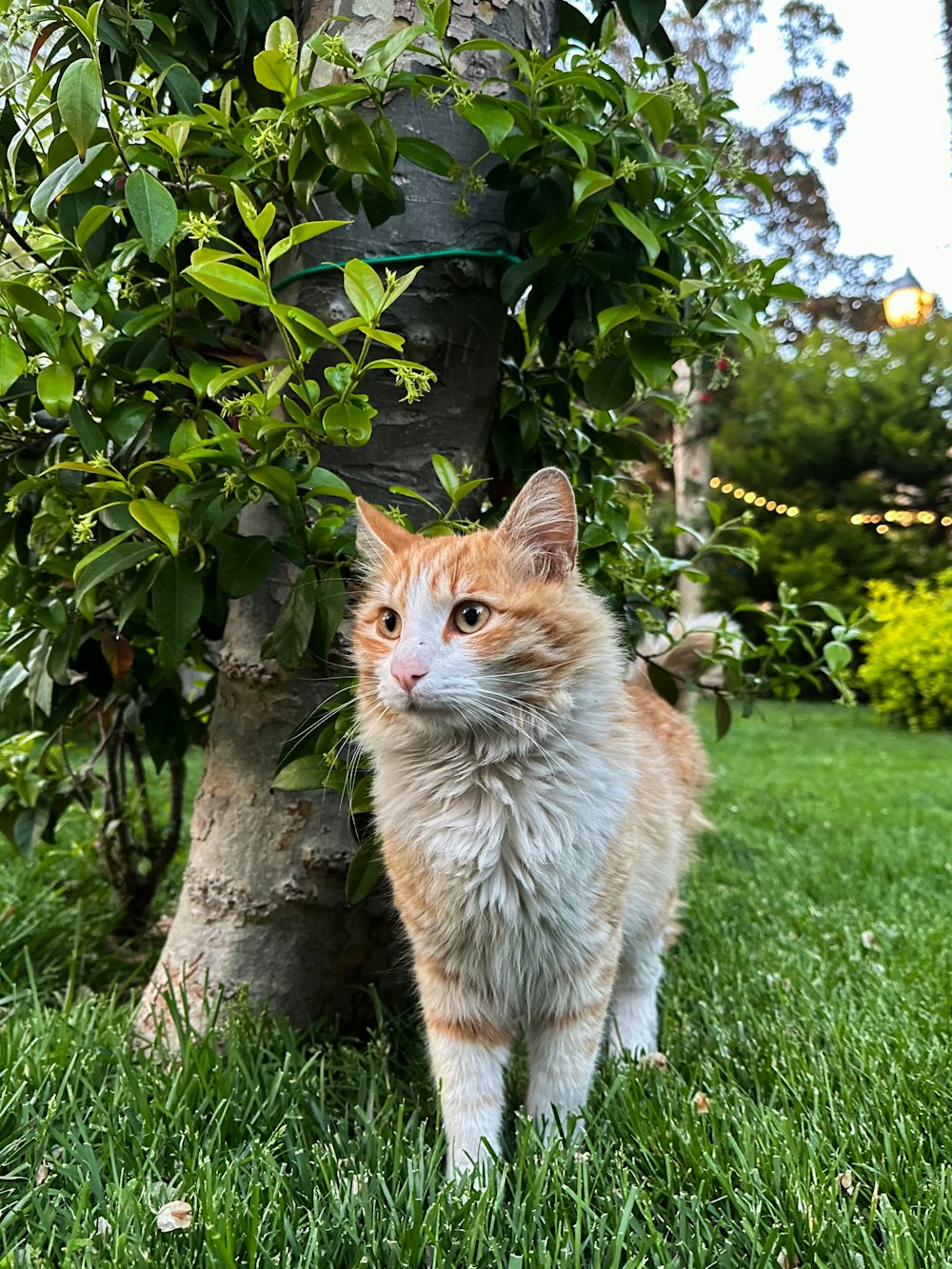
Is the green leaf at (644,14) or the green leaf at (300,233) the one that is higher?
the green leaf at (644,14)

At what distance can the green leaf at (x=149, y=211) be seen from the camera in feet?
4.37

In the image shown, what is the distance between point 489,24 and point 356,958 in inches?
84.6

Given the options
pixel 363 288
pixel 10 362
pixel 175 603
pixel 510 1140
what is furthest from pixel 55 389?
pixel 510 1140

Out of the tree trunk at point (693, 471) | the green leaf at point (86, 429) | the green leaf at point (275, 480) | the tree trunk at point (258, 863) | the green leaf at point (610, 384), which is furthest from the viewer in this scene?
the tree trunk at point (693, 471)

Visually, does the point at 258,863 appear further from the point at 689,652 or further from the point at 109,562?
the point at 689,652

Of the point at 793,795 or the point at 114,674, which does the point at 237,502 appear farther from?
the point at 793,795

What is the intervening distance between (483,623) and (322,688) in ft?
1.97

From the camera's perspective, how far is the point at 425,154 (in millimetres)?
1593

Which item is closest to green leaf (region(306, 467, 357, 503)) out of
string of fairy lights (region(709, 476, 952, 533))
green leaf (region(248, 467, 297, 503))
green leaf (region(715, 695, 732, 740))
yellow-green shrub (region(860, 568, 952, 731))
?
green leaf (region(248, 467, 297, 503))

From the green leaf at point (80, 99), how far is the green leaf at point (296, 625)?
768 millimetres

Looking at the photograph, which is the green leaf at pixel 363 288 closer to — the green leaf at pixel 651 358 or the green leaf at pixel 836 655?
the green leaf at pixel 651 358

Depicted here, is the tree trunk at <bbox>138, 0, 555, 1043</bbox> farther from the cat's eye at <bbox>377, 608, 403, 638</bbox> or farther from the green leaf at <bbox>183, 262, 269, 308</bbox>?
the green leaf at <bbox>183, 262, 269, 308</bbox>

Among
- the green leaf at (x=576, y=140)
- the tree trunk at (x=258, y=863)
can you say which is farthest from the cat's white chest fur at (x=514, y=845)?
the green leaf at (x=576, y=140)

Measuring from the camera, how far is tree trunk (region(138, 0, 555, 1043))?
1883 mm
